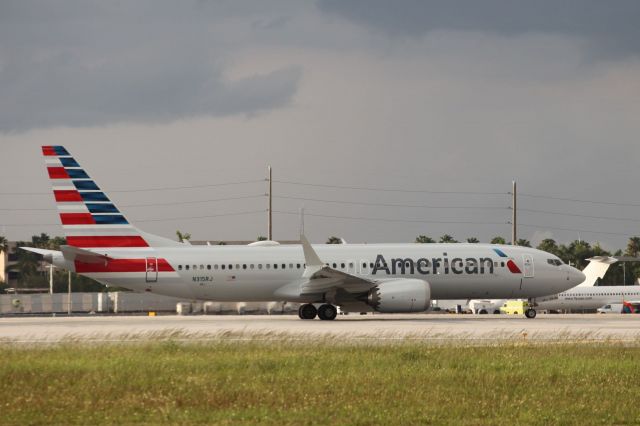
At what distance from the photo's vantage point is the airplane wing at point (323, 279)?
150 ft

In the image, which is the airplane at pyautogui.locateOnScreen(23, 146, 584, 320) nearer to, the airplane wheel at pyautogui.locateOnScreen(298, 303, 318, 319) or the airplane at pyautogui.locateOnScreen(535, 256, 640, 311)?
the airplane wheel at pyautogui.locateOnScreen(298, 303, 318, 319)

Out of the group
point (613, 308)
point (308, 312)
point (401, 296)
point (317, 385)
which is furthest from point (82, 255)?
point (613, 308)

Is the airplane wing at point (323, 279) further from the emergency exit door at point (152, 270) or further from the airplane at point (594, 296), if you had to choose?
the airplane at point (594, 296)

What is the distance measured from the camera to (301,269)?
158ft

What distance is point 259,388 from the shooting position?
18062mm

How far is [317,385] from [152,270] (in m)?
29.4

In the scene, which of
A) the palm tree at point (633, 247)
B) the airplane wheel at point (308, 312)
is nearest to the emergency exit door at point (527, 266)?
the airplane wheel at point (308, 312)

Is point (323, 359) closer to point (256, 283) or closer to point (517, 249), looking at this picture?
point (256, 283)

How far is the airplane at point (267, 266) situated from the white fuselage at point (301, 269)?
0.05 meters

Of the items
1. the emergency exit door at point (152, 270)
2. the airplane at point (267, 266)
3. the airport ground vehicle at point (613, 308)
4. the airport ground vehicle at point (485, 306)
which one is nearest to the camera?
the airplane at point (267, 266)

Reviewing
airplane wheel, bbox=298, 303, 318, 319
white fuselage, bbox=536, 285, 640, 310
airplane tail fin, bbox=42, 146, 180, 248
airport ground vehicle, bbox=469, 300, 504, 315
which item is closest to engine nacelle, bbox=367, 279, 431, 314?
airplane wheel, bbox=298, 303, 318, 319

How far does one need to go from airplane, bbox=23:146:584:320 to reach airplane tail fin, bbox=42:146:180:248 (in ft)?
0.15

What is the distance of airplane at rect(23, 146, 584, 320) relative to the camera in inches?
1829

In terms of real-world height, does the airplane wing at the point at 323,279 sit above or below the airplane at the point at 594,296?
above
